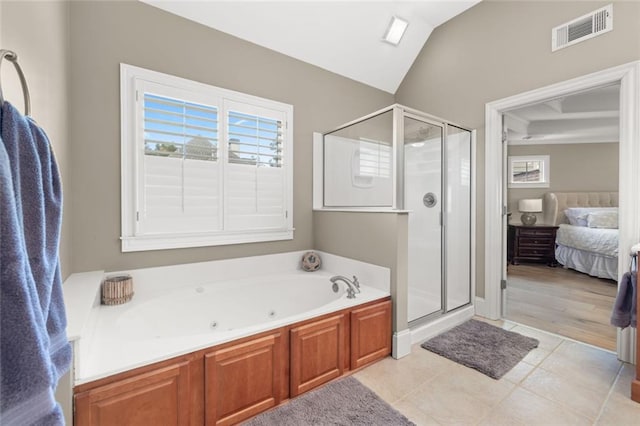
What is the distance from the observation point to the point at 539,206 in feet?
18.5

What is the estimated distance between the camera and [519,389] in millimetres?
1838

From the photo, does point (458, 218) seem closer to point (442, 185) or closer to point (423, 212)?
point (442, 185)

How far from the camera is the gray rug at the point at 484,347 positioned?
82.4 inches

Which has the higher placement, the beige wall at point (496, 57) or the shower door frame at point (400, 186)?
the beige wall at point (496, 57)

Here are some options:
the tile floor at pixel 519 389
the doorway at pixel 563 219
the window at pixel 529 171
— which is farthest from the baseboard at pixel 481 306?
the window at pixel 529 171

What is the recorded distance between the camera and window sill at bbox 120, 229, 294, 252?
222 cm

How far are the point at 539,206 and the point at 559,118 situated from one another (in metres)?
1.77

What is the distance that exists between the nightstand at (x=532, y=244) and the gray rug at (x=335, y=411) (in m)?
4.97

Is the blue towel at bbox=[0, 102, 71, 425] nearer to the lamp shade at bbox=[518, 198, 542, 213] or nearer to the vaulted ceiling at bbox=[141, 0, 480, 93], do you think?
the vaulted ceiling at bbox=[141, 0, 480, 93]

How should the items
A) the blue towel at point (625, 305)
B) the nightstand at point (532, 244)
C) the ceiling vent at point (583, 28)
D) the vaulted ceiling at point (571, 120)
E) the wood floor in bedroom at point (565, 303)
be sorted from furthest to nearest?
1. the nightstand at point (532, 244)
2. the vaulted ceiling at point (571, 120)
3. the wood floor in bedroom at point (565, 303)
4. the ceiling vent at point (583, 28)
5. the blue towel at point (625, 305)

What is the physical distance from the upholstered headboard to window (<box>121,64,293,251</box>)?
216 inches

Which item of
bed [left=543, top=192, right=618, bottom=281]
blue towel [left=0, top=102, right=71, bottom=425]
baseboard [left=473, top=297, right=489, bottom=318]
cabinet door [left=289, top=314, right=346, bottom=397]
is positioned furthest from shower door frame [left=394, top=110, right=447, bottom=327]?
bed [left=543, top=192, right=618, bottom=281]

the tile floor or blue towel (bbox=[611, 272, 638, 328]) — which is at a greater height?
blue towel (bbox=[611, 272, 638, 328])

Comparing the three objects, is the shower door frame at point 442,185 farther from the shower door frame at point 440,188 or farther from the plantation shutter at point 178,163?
the plantation shutter at point 178,163
